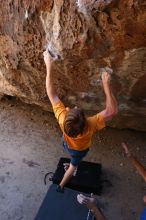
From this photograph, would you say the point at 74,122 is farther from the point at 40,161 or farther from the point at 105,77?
the point at 40,161

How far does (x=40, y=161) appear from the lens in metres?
3.63

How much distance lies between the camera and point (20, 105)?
13.9ft

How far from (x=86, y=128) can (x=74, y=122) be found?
20cm

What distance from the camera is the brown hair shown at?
2.51 metres

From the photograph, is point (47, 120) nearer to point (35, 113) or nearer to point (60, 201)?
point (35, 113)

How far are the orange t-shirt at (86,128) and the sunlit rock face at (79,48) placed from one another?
0.31m

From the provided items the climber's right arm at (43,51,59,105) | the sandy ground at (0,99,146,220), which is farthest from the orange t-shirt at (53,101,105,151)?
the sandy ground at (0,99,146,220)

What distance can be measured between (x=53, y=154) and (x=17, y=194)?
56cm

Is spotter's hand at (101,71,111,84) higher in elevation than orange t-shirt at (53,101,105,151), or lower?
higher

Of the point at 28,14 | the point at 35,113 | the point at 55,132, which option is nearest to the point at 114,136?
the point at 55,132

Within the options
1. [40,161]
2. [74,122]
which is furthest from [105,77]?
[40,161]

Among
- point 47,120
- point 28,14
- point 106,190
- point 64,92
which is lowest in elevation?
point 106,190

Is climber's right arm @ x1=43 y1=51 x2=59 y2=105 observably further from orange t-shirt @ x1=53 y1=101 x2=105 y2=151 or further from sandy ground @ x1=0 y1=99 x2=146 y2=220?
sandy ground @ x1=0 y1=99 x2=146 y2=220

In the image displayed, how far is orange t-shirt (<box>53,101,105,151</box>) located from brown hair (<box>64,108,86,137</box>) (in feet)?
0.42
